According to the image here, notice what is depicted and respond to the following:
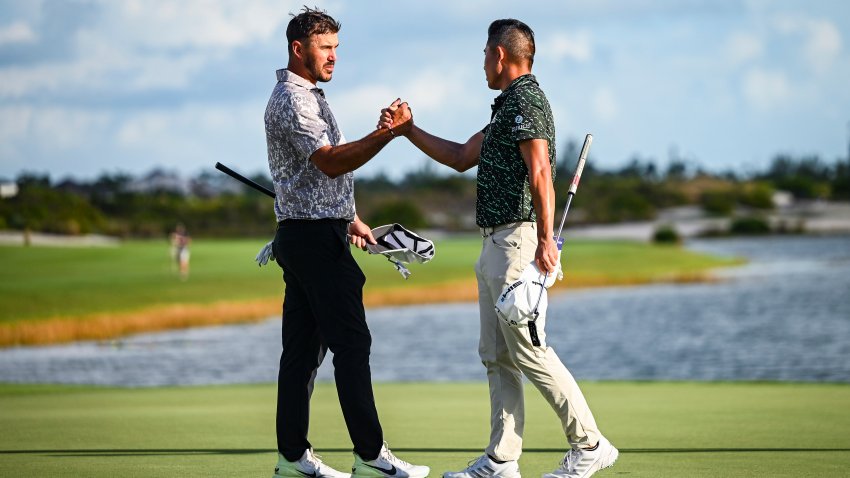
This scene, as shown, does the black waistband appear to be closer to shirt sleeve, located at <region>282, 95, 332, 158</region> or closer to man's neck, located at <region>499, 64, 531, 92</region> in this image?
shirt sleeve, located at <region>282, 95, 332, 158</region>

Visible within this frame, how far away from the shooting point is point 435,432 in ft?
26.8

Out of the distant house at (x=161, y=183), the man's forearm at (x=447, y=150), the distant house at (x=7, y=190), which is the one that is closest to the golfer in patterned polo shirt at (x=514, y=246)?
the man's forearm at (x=447, y=150)

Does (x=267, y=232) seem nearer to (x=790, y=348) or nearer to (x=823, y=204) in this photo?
(x=790, y=348)

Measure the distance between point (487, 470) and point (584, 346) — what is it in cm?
2650

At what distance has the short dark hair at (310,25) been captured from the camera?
5.75m

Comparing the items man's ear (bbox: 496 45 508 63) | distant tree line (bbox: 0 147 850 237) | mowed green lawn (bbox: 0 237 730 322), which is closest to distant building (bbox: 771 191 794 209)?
distant tree line (bbox: 0 147 850 237)

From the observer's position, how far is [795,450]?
271 inches

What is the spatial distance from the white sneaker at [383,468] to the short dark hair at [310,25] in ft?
6.34

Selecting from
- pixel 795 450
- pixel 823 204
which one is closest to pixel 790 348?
pixel 795 450

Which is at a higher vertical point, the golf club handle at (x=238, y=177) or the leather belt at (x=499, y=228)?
the golf club handle at (x=238, y=177)

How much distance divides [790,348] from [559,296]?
69.0ft

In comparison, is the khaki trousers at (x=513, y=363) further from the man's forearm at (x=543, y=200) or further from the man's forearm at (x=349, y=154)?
the man's forearm at (x=349, y=154)

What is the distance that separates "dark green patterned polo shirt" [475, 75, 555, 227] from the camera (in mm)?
5641

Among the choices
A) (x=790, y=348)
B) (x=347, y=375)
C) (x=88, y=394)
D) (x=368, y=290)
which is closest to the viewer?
(x=347, y=375)
